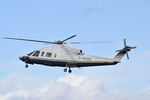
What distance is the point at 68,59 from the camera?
14950cm

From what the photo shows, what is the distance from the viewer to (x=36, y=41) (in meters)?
153

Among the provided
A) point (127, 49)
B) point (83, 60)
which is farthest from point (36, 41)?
point (127, 49)

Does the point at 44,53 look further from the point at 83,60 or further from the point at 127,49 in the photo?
the point at 127,49

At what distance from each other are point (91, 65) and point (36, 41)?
50.2 feet

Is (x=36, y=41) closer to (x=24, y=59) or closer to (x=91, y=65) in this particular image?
(x=24, y=59)

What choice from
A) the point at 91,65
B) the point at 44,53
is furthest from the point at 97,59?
the point at 44,53

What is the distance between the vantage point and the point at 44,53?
152500mm

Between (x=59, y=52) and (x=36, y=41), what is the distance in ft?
21.1

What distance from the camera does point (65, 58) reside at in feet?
492

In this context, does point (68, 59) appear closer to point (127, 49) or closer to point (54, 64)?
point (54, 64)

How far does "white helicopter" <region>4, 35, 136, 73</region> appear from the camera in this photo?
14775 cm

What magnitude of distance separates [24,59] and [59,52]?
971 cm

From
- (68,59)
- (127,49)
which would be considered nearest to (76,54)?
(68,59)

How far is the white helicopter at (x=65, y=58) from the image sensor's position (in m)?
148
